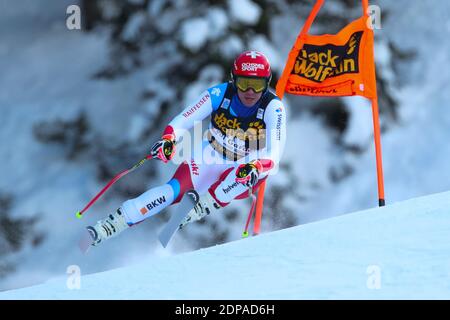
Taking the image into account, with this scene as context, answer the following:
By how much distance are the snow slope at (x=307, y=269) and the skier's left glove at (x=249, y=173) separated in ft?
1.95

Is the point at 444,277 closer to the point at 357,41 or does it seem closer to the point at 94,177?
the point at 357,41

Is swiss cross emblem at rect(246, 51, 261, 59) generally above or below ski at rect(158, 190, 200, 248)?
above

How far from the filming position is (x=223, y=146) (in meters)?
6.35

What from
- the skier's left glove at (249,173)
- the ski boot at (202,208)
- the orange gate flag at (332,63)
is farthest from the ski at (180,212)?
Answer: the orange gate flag at (332,63)

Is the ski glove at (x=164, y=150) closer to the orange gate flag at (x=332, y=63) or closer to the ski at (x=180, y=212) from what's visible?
the ski at (x=180, y=212)

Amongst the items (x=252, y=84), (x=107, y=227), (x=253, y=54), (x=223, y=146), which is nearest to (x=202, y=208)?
(x=223, y=146)

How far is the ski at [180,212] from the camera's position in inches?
239

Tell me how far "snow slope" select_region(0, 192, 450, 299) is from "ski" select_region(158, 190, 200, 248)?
0.98 m

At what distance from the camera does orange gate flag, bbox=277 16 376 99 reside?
8.03 meters

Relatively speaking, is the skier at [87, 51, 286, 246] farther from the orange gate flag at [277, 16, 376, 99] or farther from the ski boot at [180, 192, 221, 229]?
the orange gate flag at [277, 16, 376, 99]

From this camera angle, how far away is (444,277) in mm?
3924

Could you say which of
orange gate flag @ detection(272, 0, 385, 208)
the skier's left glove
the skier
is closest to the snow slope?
the skier's left glove
